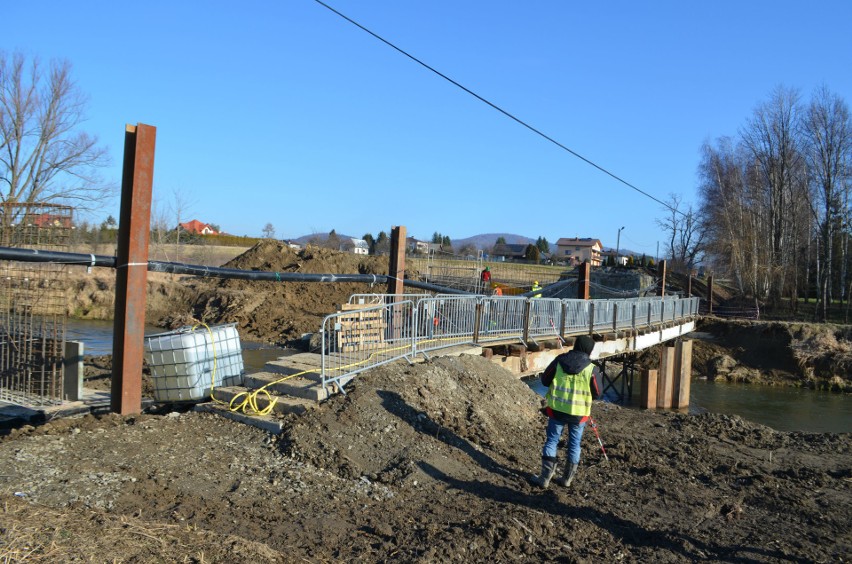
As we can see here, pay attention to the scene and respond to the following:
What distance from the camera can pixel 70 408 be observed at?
27.8 ft

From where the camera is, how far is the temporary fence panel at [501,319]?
42.9 feet

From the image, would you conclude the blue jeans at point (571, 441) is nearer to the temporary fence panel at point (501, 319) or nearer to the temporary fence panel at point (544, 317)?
the temporary fence panel at point (501, 319)

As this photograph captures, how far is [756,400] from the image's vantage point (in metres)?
26.5

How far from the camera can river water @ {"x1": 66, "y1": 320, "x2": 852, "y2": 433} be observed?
21688 mm

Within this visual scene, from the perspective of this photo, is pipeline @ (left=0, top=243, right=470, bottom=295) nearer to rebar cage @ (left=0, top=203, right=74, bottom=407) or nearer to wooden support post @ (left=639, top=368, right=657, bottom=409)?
rebar cage @ (left=0, top=203, right=74, bottom=407)

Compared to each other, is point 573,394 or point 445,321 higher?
point 445,321

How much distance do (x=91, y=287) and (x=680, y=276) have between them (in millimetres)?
46624

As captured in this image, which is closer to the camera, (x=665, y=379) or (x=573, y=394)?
(x=573, y=394)

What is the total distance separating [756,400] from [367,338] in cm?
2249

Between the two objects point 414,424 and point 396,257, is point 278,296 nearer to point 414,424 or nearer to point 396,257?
point 396,257

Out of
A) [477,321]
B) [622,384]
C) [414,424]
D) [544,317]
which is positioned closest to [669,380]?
[622,384]

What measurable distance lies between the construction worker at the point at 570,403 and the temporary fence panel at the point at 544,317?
22.4 ft

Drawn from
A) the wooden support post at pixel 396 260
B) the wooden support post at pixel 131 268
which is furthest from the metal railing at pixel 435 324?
the wooden support post at pixel 131 268

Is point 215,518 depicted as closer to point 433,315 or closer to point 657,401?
point 433,315
